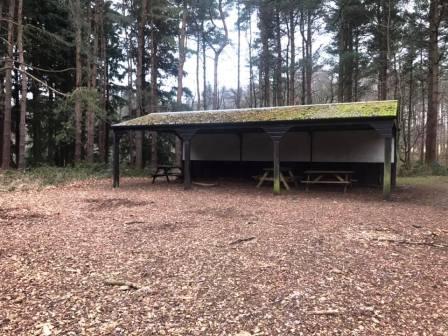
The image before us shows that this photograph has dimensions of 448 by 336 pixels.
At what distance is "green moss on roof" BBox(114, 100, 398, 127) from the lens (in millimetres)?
8688

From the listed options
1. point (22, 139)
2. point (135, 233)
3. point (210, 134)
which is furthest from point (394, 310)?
point (22, 139)

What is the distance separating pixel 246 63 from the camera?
25328 mm

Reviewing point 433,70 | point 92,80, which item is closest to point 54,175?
point 92,80

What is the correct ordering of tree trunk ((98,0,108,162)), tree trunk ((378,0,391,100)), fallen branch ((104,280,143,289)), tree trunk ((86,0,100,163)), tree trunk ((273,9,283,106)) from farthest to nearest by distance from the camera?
tree trunk ((273,9,283,106)) → tree trunk ((98,0,108,162)) → tree trunk ((378,0,391,100)) → tree trunk ((86,0,100,163)) → fallen branch ((104,280,143,289))

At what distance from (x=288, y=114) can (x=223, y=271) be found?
7035mm

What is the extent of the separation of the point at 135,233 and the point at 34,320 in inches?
107

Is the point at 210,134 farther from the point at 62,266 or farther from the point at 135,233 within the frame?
the point at 62,266

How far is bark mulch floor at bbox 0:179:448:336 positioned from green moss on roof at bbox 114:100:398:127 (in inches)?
103

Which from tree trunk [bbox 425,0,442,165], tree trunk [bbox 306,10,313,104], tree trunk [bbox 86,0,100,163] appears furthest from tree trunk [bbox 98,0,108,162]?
tree trunk [bbox 425,0,442,165]

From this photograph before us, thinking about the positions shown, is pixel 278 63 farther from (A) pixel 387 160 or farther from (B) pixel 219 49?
(A) pixel 387 160

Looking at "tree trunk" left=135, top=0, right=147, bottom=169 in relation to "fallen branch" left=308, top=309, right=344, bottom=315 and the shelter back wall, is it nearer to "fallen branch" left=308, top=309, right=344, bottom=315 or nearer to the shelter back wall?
the shelter back wall

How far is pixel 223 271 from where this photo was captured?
3721 mm

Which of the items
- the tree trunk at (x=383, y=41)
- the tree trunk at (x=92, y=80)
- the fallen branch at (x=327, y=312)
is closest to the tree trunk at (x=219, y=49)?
the tree trunk at (x=92, y=80)

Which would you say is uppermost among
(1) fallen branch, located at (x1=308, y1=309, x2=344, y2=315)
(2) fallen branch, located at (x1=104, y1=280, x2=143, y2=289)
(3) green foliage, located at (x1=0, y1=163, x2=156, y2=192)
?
(3) green foliage, located at (x1=0, y1=163, x2=156, y2=192)
